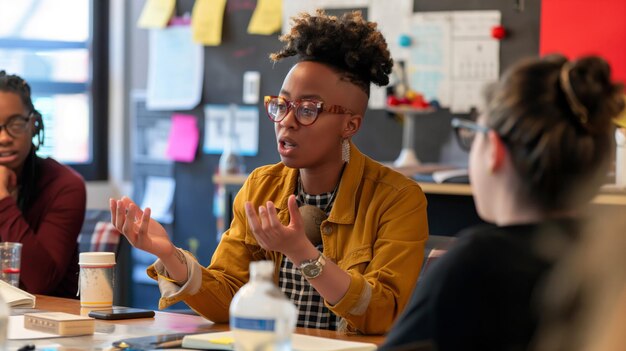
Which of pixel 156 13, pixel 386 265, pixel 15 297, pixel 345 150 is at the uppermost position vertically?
pixel 156 13

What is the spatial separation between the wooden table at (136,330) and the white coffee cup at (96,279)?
43 mm

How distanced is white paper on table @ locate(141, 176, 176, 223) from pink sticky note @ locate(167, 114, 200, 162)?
0.48 feet

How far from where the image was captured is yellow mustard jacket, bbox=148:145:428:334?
2.03m

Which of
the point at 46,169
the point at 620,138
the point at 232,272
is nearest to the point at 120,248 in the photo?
the point at 46,169

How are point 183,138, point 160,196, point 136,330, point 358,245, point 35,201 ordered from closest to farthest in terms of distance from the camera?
1. point 136,330
2. point 358,245
3. point 35,201
4. point 183,138
5. point 160,196

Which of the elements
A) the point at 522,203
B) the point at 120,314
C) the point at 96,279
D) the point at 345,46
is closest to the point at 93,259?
the point at 96,279

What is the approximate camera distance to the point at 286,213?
7.52ft

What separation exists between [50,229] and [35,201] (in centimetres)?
14

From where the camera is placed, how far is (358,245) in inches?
86.0

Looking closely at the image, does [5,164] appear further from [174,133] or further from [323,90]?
[174,133]

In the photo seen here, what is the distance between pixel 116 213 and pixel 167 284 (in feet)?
0.64

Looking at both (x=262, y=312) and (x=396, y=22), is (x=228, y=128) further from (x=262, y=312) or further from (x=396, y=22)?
(x=262, y=312)

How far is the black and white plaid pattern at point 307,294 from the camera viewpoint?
7.30 feet

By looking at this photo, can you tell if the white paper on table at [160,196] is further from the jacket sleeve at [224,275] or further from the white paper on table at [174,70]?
the jacket sleeve at [224,275]
